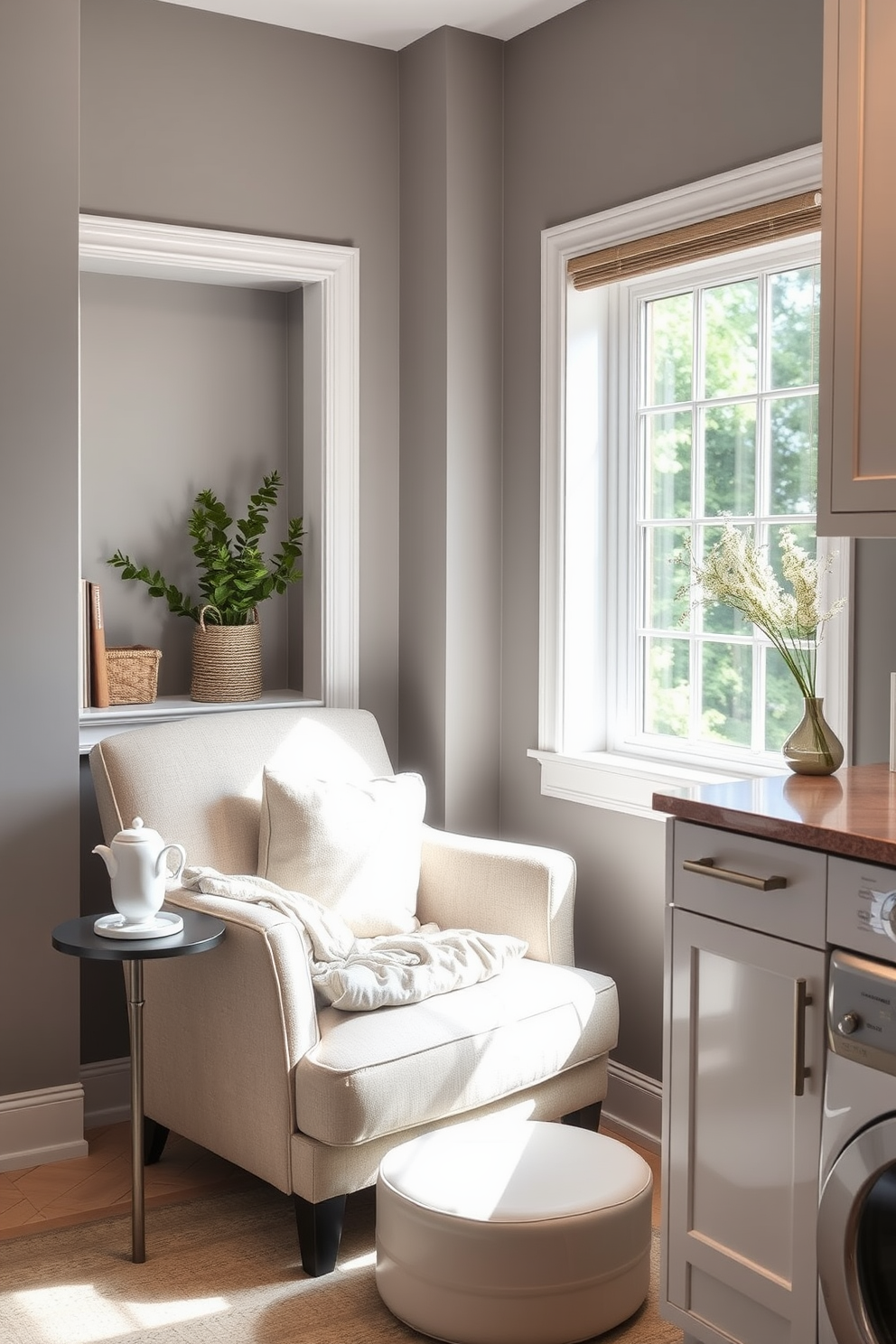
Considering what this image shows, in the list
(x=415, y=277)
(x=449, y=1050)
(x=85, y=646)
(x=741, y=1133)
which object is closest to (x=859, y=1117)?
(x=741, y=1133)

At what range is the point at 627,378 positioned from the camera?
3.30 meters

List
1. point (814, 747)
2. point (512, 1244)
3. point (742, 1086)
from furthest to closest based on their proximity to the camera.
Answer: point (814, 747) → point (512, 1244) → point (742, 1086)

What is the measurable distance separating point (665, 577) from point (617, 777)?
0.50 m

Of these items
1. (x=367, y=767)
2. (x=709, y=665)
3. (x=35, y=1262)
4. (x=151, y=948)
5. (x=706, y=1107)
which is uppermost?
(x=709, y=665)

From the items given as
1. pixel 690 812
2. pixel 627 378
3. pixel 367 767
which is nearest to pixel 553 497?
pixel 627 378

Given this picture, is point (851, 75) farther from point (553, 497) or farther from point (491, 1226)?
point (491, 1226)

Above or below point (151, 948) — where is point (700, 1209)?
below

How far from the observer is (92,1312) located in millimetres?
2363

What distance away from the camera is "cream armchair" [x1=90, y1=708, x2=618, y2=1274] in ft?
8.04

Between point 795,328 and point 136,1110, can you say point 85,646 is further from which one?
point 795,328

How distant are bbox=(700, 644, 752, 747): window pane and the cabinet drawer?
3.15 feet

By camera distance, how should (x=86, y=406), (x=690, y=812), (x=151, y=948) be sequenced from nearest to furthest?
(x=690, y=812)
(x=151, y=948)
(x=86, y=406)

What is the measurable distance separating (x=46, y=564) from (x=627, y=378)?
4.82 ft

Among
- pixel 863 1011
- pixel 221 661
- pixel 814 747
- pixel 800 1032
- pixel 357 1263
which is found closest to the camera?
pixel 863 1011
